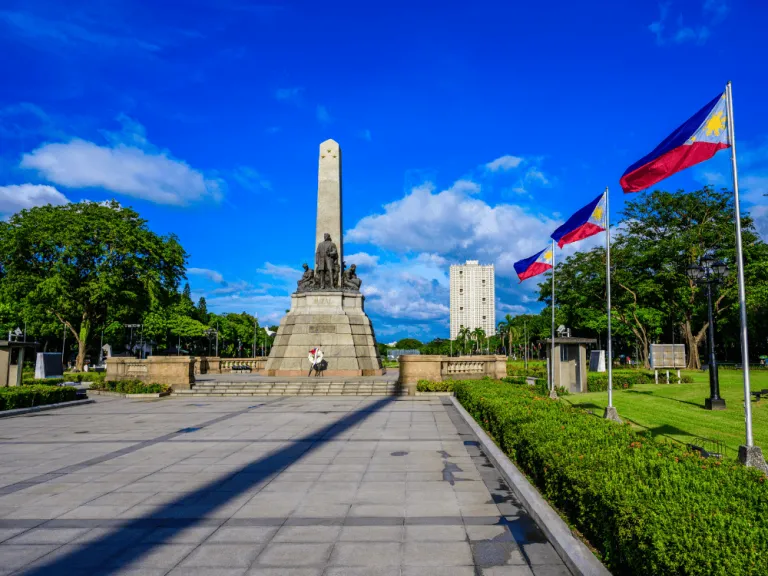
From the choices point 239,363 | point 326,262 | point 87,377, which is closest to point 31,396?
point 87,377

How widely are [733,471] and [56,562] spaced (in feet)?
23.0

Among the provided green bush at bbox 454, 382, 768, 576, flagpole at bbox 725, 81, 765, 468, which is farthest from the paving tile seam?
flagpole at bbox 725, 81, 765, 468

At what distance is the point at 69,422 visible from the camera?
15.7 meters

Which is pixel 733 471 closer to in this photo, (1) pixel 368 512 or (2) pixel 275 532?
(1) pixel 368 512

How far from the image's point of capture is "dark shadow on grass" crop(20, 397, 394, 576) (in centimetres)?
514

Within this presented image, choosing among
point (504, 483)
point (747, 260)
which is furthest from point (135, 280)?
point (747, 260)

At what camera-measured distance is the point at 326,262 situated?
3131cm

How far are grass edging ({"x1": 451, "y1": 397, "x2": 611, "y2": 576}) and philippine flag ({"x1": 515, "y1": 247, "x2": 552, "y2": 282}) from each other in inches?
472

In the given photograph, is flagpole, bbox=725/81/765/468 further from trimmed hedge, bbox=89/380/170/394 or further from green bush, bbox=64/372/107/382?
green bush, bbox=64/372/107/382

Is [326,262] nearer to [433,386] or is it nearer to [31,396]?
[433,386]

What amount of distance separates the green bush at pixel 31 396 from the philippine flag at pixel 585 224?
747 inches

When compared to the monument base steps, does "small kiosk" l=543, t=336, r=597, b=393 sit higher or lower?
higher

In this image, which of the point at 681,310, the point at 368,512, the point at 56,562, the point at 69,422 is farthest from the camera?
the point at 681,310

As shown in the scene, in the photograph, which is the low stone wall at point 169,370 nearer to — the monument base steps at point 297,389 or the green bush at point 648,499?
the monument base steps at point 297,389
